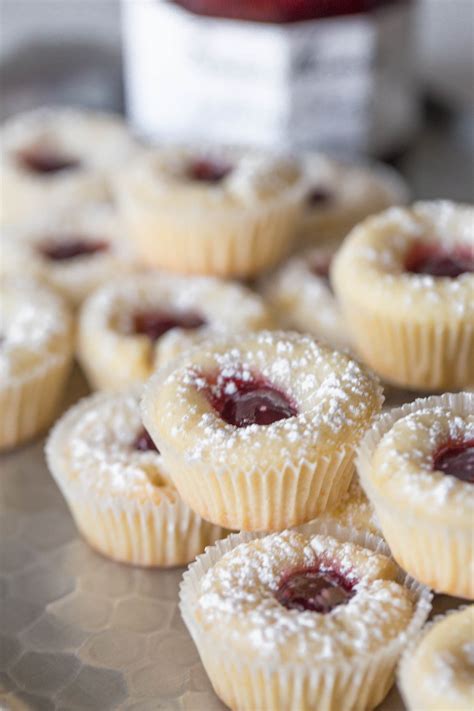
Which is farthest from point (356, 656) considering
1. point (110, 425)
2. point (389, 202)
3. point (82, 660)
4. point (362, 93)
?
point (362, 93)

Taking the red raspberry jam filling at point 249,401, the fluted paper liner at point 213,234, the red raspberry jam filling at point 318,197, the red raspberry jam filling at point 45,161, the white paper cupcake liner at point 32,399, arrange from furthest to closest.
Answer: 1. the red raspberry jam filling at point 45,161
2. the red raspberry jam filling at point 318,197
3. the fluted paper liner at point 213,234
4. the white paper cupcake liner at point 32,399
5. the red raspberry jam filling at point 249,401

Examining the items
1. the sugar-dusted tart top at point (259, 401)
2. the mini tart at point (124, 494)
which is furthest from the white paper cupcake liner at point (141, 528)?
the sugar-dusted tart top at point (259, 401)

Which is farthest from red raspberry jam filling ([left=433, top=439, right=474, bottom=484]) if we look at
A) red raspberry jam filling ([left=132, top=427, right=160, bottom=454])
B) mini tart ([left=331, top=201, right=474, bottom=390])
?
red raspberry jam filling ([left=132, top=427, right=160, bottom=454])

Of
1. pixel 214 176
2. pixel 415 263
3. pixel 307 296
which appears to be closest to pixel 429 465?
pixel 415 263

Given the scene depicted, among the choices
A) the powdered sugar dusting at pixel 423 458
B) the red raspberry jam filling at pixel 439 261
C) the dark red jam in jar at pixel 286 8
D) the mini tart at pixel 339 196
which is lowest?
the mini tart at pixel 339 196

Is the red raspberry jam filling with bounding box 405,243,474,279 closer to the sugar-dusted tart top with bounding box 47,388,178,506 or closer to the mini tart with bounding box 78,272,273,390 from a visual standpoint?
the mini tart with bounding box 78,272,273,390

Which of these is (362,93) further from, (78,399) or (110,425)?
(110,425)

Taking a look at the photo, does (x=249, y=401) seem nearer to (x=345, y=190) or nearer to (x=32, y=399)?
(x=32, y=399)

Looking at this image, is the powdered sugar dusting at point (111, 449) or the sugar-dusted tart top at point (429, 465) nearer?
the sugar-dusted tart top at point (429, 465)

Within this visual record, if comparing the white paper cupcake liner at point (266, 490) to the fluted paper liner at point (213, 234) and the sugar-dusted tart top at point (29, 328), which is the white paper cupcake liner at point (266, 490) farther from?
the fluted paper liner at point (213, 234)
